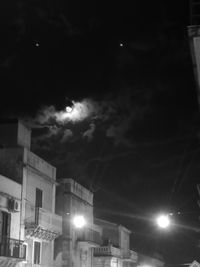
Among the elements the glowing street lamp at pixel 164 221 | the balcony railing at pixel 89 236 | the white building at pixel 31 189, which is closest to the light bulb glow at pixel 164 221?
the glowing street lamp at pixel 164 221

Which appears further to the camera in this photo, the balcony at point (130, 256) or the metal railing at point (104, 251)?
the balcony at point (130, 256)

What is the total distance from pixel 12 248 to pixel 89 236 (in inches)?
591

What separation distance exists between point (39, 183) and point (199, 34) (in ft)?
80.6

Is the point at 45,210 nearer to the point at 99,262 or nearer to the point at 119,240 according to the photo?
the point at 99,262

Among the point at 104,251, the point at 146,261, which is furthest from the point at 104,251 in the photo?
the point at 146,261

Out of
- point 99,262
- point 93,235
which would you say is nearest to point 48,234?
point 93,235

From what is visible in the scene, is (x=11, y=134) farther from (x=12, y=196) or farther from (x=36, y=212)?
(x=36, y=212)

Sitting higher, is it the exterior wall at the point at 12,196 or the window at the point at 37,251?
the exterior wall at the point at 12,196

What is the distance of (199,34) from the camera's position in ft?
31.1

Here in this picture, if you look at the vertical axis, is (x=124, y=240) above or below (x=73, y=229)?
above

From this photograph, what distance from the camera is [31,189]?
3138 cm

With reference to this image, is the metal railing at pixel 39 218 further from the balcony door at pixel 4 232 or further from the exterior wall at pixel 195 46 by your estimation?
the exterior wall at pixel 195 46

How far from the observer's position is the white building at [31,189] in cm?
3008

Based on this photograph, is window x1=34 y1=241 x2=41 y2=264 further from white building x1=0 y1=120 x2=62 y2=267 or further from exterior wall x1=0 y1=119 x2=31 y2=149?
exterior wall x1=0 y1=119 x2=31 y2=149
